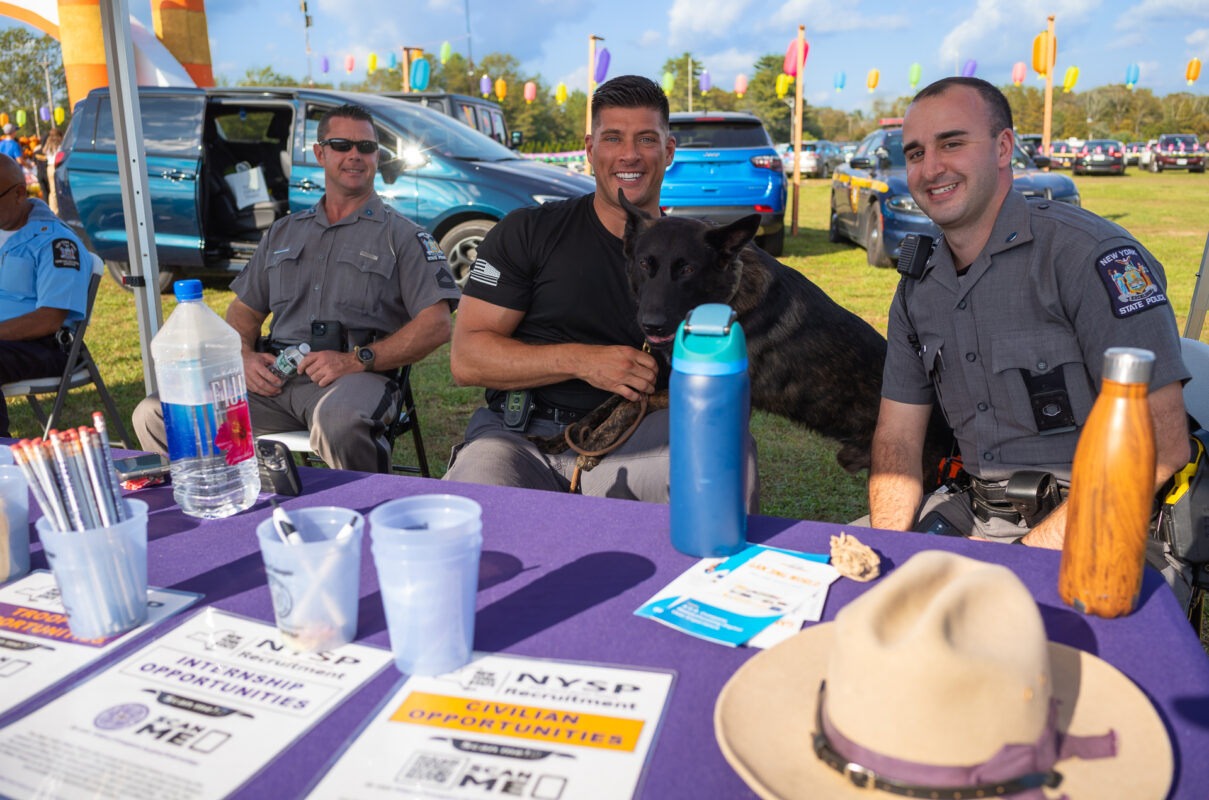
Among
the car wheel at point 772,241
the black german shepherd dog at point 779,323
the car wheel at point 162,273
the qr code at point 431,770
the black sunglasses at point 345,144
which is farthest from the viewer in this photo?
the car wheel at point 772,241

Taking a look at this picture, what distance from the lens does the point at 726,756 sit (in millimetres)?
795

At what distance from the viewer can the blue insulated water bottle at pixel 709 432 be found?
45.2 inches

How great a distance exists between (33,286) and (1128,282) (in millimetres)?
4041

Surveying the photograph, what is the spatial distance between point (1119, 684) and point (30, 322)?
13.1 feet

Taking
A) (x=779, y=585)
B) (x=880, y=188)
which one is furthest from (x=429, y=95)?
(x=779, y=585)

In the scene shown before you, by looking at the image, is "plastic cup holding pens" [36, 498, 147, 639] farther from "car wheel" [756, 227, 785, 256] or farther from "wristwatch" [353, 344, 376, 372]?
"car wheel" [756, 227, 785, 256]

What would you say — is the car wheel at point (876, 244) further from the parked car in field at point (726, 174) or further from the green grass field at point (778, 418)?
the parked car in field at point (726, 174)

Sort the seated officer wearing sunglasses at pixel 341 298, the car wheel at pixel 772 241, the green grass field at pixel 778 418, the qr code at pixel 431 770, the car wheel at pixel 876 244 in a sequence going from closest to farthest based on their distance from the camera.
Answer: the qr code at pixel 431 770, the seated officer wearing sunglasses at pixel 341 298, the green grass field at pixel 778 418, the car wheel at pixel 876 244, the car wheel at pixel 772 241

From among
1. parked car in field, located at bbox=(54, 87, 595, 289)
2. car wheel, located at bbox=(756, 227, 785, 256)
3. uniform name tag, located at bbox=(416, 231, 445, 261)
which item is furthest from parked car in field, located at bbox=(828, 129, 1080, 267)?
uniform name tag, located at bbox=(416, 231, 445, 261)

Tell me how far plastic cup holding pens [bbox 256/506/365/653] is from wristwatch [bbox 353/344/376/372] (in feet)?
6.70

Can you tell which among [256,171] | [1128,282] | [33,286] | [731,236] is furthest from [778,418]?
[256,171]

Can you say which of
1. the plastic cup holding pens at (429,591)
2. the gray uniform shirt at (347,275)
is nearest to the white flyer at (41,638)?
the plastic cup holding pens at (429,591)

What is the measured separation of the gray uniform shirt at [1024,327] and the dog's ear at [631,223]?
86 centimetres

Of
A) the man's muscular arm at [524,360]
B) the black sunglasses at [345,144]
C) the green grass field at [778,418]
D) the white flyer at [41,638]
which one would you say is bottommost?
the green grass field at [778,418]
